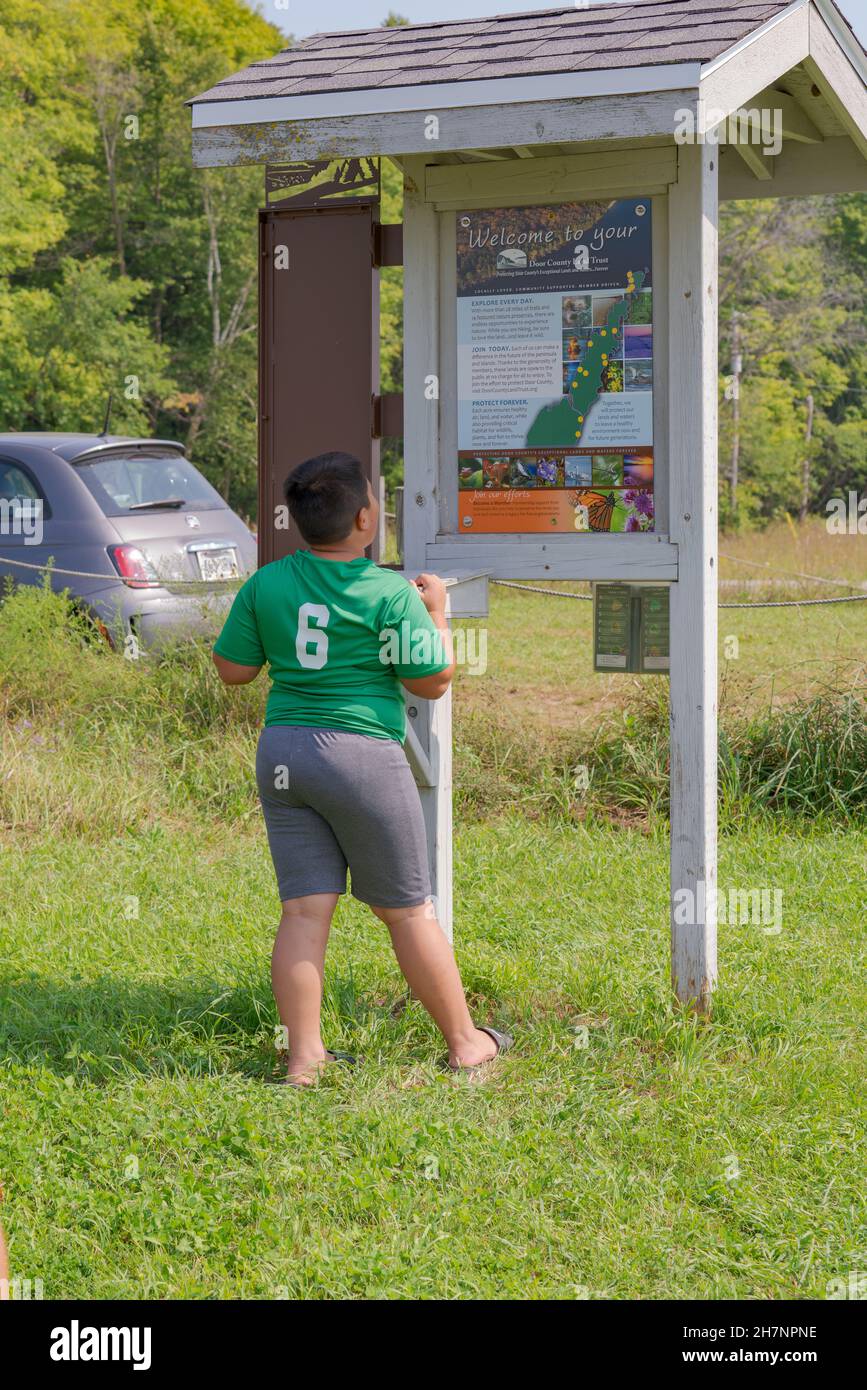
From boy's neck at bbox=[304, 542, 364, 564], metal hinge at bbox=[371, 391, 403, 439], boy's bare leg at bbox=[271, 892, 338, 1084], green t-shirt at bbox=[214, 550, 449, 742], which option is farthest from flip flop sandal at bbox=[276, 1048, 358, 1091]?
metal hinge at bbox=[371, 391, 403, 439]

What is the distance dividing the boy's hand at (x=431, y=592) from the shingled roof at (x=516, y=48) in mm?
1318

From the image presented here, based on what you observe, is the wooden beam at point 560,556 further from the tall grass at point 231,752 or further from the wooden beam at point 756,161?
the tall grass at point 231,752

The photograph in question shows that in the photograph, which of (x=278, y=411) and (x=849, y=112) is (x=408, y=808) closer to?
(x=278, y=411)

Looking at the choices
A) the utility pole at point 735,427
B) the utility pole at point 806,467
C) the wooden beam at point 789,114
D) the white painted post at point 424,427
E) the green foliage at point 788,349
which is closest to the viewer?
the white painted post at point 424,427

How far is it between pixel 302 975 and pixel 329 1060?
27 centimetres

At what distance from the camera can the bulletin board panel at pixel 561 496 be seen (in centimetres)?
409

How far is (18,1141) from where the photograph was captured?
3404 millimetres

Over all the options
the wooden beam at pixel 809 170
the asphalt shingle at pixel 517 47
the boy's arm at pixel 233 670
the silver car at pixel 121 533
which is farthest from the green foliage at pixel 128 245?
the boy's arm at pixel 233 670

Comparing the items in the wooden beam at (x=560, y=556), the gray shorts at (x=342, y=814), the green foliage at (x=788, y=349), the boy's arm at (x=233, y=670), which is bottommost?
the gray shorts at (x=342, y=814)

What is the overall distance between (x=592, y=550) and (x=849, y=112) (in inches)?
67.8

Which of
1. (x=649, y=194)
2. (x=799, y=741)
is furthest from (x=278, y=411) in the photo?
(x=799, y=741)

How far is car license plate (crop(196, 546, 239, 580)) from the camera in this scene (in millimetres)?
8805

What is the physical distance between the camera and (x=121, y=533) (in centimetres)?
855

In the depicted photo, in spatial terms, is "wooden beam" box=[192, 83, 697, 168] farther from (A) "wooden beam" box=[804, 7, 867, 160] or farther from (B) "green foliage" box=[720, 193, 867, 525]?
(B) "green foliage" box=[720, 193, 867, 525]
